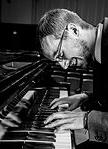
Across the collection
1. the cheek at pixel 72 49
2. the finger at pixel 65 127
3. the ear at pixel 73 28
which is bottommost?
the finger at pixel 65 127

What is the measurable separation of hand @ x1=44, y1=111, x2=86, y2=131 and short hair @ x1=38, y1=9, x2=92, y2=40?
0.71m

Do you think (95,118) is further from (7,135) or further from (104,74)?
(104,74)

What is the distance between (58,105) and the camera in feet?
5.66

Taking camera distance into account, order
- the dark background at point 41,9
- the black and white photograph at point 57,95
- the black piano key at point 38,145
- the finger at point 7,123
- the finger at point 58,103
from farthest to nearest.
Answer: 1. the dark background at point 41,9
2. the finger at point 58,103
3. the finger at point 7,123
4. the black and white photograph at point 57,95
5. the black piano key at point 38,145

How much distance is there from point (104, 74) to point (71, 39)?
1.22 feet

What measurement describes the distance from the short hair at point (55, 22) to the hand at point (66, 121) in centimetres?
71

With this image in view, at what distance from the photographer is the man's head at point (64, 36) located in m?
1.76

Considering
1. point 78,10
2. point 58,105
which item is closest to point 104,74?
point 58,105

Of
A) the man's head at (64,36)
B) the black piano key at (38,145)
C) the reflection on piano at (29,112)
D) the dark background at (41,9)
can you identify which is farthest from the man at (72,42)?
the dark background at (41,9)

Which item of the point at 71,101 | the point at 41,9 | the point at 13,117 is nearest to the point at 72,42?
the point at 71,101

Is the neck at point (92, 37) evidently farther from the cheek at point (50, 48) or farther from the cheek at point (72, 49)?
the cheek at point (50, 48)

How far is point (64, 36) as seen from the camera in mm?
1779

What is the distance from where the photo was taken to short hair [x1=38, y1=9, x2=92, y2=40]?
1754 millimetres

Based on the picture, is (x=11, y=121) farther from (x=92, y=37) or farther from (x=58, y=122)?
(x=92, y=37)
